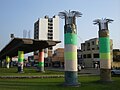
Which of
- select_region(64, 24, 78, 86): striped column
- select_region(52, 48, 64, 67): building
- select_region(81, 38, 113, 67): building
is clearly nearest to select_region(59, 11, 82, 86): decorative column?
select_region(64, 24, 78, 86): striped column

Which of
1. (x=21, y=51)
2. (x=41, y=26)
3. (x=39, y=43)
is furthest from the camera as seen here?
(x=41, y=26)

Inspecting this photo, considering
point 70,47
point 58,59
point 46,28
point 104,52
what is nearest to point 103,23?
point 104,52

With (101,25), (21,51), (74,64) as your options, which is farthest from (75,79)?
(21,51)

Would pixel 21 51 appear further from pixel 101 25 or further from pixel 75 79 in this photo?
pixel 75 79

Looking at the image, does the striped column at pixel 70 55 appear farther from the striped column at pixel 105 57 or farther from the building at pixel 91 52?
the building at pixel 91 52

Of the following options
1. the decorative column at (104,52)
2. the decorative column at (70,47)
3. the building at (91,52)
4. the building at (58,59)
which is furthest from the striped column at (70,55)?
the building at (58,59)

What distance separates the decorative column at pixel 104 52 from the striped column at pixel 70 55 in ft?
15.6

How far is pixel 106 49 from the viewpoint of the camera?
2684 centimetres

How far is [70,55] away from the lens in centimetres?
2288

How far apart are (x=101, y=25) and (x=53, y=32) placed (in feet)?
455

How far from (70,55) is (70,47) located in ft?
2.47

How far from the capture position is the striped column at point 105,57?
2623cm

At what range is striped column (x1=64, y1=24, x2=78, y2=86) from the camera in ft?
73.4

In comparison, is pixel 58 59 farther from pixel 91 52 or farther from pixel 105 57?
pixel 105 57
